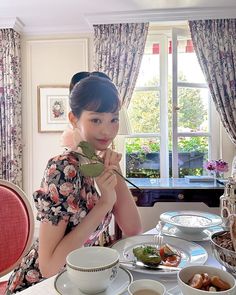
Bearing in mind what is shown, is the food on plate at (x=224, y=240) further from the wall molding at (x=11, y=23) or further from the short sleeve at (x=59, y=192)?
the wall molding at (x=11, y=23)

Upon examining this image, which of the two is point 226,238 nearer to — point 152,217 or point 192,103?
point 152,217

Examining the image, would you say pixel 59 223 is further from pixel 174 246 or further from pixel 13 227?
pixel 13 227

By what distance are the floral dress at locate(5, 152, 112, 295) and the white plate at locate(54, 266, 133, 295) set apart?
215 mm

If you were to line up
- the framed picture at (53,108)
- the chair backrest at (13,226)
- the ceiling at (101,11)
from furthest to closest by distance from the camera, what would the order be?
the framed picture at (53,108) → the ceiling at (101,11) → the chair backrest at (13,226)

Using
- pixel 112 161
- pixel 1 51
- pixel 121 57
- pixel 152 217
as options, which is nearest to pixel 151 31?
pixel 121 57

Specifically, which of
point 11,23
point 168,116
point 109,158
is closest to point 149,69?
point 168,116

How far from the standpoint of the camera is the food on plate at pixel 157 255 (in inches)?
33.7

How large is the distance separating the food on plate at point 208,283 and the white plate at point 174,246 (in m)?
0.14

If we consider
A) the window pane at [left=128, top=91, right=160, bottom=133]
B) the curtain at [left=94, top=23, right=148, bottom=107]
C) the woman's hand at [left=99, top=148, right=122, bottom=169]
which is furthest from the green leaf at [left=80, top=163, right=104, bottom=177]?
the window pane at [left=128, top=91, right=160, bottom=133]

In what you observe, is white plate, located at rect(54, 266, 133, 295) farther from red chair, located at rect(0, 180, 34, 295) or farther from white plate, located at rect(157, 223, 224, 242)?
red chair, located at rect(0, 180, 34, 295)

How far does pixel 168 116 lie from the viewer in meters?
3.38

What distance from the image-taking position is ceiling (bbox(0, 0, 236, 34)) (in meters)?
2.78

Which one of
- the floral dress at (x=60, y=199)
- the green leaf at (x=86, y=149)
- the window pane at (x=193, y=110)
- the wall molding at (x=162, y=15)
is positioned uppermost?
the wall molding at (x=162, y=15)

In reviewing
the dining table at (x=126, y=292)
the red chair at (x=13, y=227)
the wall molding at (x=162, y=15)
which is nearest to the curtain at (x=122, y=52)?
the wall molding at (x=162, y=15)
